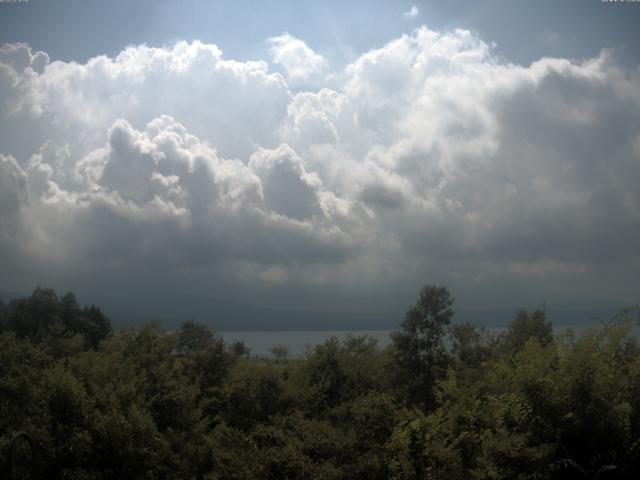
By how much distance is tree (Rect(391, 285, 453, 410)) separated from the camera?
1313 inches

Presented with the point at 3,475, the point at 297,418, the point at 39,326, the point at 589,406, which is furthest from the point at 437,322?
the point at 39,326

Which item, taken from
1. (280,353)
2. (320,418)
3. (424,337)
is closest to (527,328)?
(424,337)

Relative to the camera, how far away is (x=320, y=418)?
24.5 m

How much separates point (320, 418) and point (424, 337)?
11651mm

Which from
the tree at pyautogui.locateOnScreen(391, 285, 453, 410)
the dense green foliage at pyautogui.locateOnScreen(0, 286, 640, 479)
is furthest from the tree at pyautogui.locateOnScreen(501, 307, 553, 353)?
the dense green foliage at pyautogui.locateOnScreen(0, 286, 640, 479)

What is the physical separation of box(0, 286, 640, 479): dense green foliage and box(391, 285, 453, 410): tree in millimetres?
6069

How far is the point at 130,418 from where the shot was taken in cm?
1656

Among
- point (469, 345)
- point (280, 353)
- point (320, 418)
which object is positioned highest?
point (469, 345)

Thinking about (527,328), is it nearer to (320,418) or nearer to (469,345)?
(469,345)

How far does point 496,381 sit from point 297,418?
24.0 ft

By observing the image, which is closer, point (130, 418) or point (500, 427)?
point (500, 427)

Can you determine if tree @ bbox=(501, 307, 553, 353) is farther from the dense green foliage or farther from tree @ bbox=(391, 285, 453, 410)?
the dense green foliage

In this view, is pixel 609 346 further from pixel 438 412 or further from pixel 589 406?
pixel 438 412

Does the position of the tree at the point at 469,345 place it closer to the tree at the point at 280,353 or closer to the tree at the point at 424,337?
the tree at the point at 424,337
